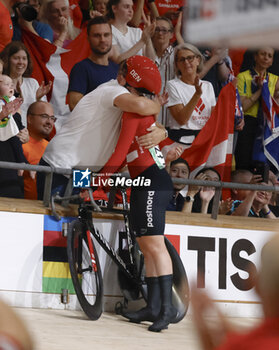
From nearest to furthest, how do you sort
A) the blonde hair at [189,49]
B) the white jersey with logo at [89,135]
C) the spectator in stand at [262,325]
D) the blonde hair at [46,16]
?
the spectator in stand at [262,325], the white jersey with logo at [89,135], the blonde hair at [46,16], the blonde hair at [189,49]

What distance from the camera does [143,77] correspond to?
5.27 meters

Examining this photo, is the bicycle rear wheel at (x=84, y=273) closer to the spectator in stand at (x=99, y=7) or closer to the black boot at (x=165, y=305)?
the black boot at (x=165, y=305)

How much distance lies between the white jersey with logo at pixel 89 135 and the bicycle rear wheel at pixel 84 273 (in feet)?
2.09

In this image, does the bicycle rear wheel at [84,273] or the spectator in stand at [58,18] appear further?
the spectator in stand at [58,18]

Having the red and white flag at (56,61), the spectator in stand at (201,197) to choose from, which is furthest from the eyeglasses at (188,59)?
the spectator in stand at (201,197)

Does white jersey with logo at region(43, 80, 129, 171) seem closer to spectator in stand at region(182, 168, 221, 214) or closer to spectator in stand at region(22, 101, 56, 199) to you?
spectator in stand at region(22, 101, 56, 199)

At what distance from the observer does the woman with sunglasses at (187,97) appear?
6918mm

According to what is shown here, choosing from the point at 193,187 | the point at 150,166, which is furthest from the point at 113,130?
the point at 193,187

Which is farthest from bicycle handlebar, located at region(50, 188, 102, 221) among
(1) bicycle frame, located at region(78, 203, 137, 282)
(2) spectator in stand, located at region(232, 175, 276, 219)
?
(2) spectator in stand, located at region(232, 175, 276, 219)

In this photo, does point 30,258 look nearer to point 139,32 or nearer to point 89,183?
point 89,183

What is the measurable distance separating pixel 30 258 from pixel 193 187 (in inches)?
66.9

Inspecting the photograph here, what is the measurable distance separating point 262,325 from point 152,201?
4.26 m

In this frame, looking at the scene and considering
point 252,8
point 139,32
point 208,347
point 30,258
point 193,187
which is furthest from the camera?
point 139,32

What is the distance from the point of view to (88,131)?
5.89 meters
